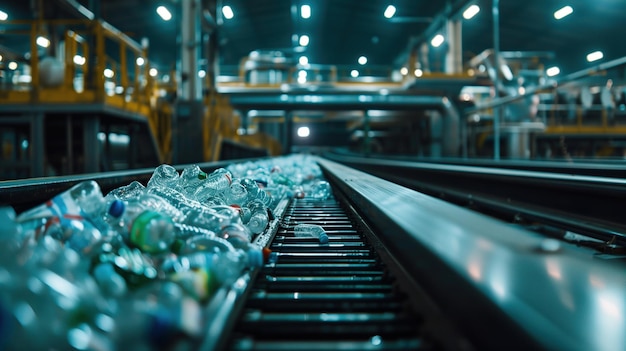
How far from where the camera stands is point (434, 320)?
3.34 feet

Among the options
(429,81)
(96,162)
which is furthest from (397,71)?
(96,162)

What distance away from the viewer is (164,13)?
15070mm

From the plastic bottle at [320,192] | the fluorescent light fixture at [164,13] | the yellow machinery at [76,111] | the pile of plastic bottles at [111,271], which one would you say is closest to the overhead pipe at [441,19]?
the yellow machinery at [76,111]

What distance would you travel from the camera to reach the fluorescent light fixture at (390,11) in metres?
13.3

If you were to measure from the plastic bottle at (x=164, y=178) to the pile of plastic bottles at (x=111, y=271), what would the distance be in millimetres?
707

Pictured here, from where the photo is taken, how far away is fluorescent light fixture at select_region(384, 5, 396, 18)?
43.6ft

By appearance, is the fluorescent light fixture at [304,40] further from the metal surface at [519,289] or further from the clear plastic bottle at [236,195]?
the metal surface at [519,289]

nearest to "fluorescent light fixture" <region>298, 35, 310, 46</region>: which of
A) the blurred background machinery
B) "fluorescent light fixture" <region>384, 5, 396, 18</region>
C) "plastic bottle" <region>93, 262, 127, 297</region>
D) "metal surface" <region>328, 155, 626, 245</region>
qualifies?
the blurred background machinery

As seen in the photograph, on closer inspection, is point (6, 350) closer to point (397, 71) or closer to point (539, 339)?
point (539, 339)

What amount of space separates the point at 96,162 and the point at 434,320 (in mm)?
6084

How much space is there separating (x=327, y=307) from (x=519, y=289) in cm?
61

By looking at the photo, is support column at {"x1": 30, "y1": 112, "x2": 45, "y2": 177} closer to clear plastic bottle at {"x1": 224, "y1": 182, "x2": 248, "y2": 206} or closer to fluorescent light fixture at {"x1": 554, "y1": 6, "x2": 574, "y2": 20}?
clear plastic bottle at {"x1": 224, "y1": 182, "x2": 248, "y2": 206}

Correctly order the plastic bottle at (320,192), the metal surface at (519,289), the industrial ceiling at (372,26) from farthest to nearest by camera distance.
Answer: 1. the industrial ceiling at (372,26)
2. the plastic bottle at (320,192)
3. the metal surface at (519,289)

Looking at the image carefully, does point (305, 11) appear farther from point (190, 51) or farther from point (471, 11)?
point (190, 51)
